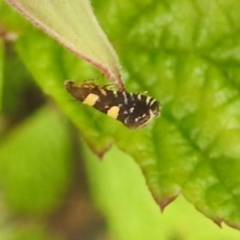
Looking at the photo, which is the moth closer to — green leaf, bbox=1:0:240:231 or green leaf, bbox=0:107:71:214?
green leaf, bbox=1:0:240:231

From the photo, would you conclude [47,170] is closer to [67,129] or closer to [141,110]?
[67,129]

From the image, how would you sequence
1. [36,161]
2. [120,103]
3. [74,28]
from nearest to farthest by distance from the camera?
[74,28] < [120,103] < [36,161]

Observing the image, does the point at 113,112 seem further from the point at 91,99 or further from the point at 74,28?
the point at 74,28

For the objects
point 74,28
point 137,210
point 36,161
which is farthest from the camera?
point 36,161

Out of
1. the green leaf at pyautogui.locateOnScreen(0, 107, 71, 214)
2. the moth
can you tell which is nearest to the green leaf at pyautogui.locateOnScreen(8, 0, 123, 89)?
the moth

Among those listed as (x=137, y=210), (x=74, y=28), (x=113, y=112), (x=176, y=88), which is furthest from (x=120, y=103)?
(x=137, y=210)

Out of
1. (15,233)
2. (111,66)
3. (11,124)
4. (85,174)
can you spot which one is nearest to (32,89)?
(11,124)

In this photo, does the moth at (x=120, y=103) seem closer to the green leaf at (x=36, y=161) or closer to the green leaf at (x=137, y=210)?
the green leaf at (x=137, y=210)
